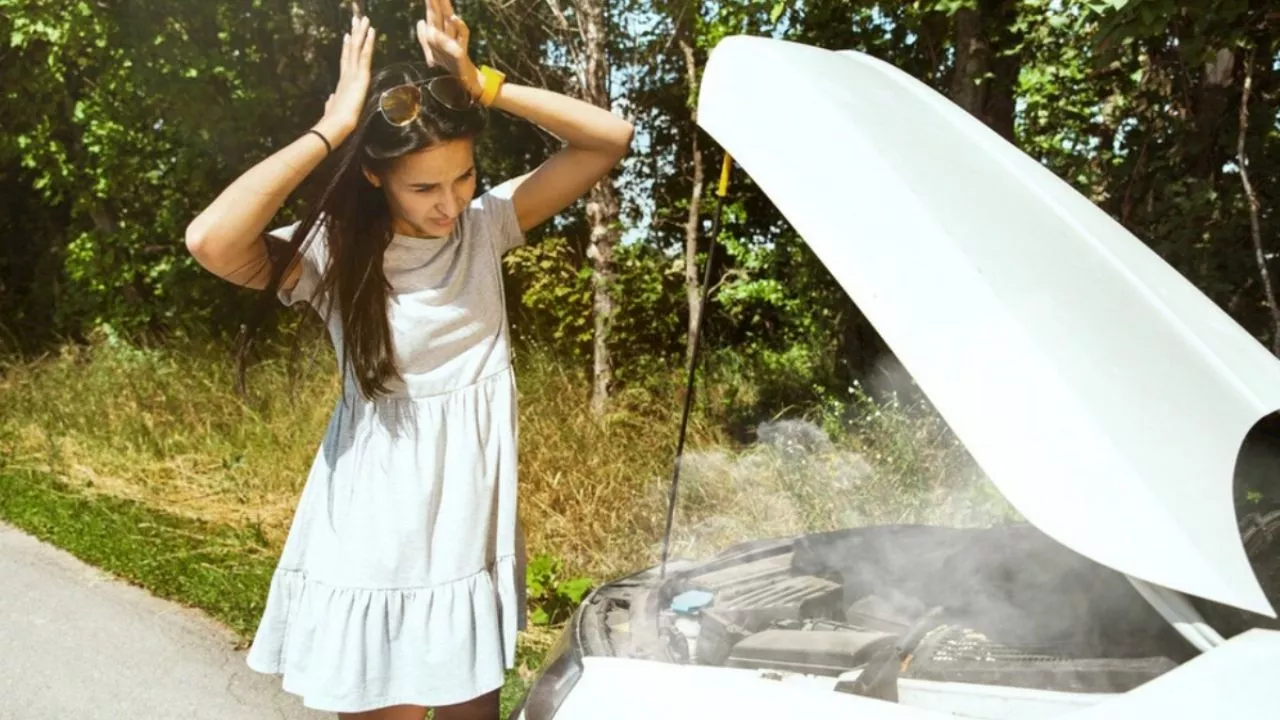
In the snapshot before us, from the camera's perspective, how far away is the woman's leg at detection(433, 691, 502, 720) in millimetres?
2340

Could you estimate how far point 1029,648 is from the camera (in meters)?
1.87

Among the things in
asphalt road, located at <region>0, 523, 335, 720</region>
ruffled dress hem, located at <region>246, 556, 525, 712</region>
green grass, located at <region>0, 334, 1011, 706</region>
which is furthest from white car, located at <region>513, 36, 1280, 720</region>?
asphalt road, located at <region>0, 523, 335, 720</region>

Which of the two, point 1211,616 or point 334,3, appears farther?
point 334,3

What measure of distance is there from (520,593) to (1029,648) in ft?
3.36

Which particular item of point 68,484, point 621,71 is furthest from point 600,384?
point 68,484

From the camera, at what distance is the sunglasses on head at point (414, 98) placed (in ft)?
7.11

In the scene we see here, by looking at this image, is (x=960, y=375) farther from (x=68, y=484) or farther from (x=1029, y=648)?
(x=68, y=484)

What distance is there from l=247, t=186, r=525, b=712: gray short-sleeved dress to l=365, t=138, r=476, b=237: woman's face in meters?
0.07

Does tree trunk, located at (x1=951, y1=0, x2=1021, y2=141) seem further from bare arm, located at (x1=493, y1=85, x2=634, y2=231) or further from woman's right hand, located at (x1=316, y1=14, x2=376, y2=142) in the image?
woman's right hand, located at (x1=316, y1=14, x2=376, y2=142)

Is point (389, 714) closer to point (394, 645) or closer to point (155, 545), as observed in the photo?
point (394, 645)

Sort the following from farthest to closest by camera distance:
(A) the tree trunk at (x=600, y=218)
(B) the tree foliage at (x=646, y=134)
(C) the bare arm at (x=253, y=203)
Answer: (A) the tree trunk at (x=600, y=218)
(B) the tree foliage at (x=646, y=134)
(C) the bare arm at (x=253, y=203)

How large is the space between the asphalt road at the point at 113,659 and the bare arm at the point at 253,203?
2158 millimetres

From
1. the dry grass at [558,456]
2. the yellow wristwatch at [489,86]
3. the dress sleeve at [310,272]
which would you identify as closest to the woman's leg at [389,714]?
the dress sleeve at [310,272]

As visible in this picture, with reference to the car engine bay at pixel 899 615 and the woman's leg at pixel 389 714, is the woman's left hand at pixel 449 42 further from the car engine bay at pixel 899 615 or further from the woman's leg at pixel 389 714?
the woman's leg at pixel 389 714
